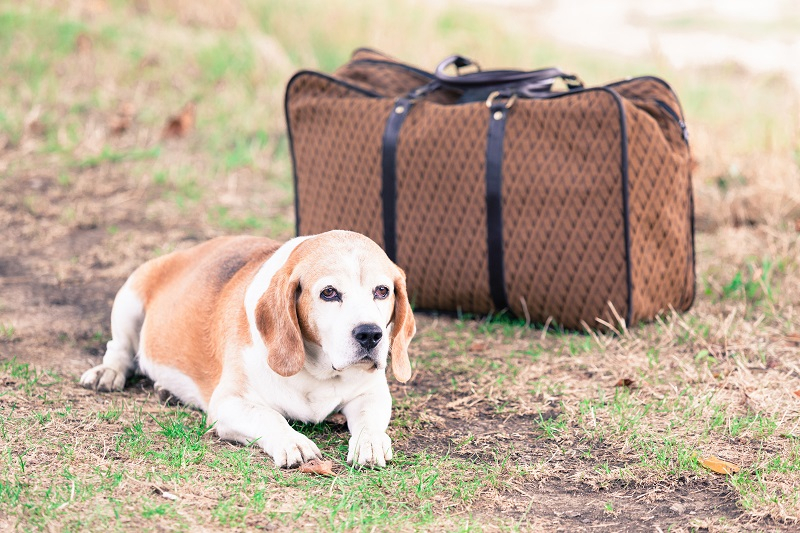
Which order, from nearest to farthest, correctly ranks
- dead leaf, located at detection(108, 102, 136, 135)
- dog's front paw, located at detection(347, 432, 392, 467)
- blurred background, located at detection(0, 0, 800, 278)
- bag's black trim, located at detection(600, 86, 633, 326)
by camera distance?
1. dog's front paw, located at detection(347, 432, 392, 467)
2. bag's black trim, located at detection(600, 86, 633, 326)
3. blurred background, located at detection(0, 0, 800, 278)
4. dead leaf, located at detection(108, 102, 136, 135)

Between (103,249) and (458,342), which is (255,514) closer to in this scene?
(458,342)

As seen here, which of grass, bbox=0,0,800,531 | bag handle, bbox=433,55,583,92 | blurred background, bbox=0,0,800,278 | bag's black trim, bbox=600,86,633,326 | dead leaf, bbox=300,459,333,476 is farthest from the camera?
blurred background, bbox=0,0,800,278

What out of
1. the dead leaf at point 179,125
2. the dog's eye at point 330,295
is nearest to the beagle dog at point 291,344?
the dog's eye at point 330,295

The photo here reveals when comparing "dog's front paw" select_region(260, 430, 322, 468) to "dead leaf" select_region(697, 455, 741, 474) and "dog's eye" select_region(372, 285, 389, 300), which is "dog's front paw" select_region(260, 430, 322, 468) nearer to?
"dog's eye" select_region(372, 285, 389, 300)

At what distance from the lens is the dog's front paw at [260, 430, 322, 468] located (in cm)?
301

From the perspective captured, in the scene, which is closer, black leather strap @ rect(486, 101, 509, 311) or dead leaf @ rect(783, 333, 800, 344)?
dead leaf @ rect(783, 333, 800, 344)

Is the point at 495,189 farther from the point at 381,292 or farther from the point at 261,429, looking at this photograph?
the point at 261,429

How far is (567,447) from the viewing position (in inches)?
132

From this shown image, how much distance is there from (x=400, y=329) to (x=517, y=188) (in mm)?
1331

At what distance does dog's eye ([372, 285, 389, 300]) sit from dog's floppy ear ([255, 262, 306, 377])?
26 cm

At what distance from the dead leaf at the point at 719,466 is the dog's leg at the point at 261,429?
1.26 meters

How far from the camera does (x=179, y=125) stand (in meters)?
7.43

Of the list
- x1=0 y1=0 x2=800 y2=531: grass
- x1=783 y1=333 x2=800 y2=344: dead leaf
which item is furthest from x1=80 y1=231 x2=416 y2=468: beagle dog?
x1=783 y1=333 x2=800 y2=344: dead leaf

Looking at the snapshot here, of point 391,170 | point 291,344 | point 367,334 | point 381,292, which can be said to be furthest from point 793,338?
point 291,344
